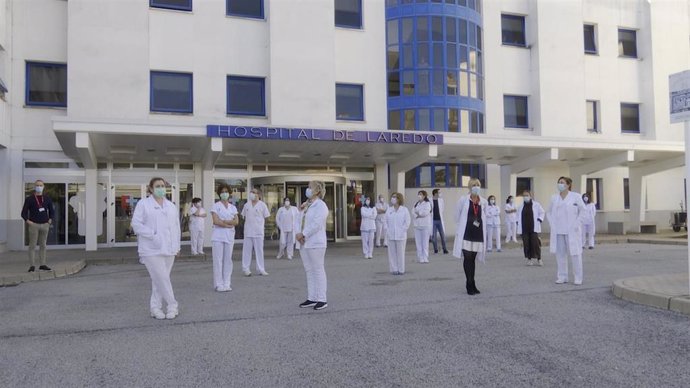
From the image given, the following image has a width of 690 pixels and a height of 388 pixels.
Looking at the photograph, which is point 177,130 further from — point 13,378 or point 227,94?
point 13,378

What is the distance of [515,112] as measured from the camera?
84.0 ft

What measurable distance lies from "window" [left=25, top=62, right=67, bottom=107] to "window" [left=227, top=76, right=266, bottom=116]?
5.99m

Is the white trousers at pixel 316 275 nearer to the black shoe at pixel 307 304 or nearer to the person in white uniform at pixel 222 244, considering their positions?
the black shoe at pixel 307 304

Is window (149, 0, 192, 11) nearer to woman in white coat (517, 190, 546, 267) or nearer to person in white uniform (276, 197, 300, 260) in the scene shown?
person in white uniform (276, 197, 300, 260)

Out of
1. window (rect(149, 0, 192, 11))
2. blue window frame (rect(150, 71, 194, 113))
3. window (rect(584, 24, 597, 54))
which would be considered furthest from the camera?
window (rect(584, 24, 597, 54))

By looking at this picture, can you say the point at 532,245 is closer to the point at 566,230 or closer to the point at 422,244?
the point at 422,244

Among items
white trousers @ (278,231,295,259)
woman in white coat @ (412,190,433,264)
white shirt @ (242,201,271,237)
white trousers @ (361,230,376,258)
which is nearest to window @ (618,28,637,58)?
white trousers @ (361,230,376,258)

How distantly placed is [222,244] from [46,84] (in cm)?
1403

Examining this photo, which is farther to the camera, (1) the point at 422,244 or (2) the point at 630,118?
(2) the point at 630,118

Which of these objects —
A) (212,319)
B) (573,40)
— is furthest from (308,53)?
(212,319)

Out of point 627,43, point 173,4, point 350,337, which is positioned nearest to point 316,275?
point 350,337

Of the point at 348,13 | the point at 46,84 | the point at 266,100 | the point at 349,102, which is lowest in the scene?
the point at 266,100

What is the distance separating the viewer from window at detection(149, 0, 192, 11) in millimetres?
19959

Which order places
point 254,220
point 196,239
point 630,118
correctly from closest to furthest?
point 254,220 < point 196,239 < point 630,118
